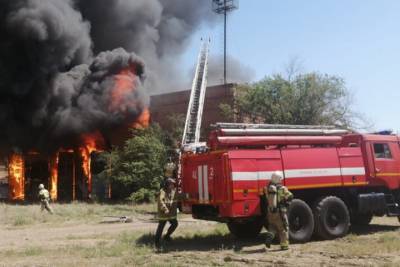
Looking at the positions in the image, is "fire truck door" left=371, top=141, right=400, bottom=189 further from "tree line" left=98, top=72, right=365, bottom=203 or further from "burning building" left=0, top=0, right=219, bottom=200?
"burning building" left=0, top=0, right=219, bottom=200

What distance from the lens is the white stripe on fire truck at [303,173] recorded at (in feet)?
32.1

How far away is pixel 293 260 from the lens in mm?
8234

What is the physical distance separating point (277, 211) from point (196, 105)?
18.4 meters

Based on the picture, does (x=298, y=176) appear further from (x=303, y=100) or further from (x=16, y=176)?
(x=16, y=176)

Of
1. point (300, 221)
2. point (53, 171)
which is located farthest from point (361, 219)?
point (53, 171)

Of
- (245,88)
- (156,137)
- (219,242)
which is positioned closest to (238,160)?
(219,242)

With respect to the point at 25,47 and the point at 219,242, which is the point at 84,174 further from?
the point at 219,242

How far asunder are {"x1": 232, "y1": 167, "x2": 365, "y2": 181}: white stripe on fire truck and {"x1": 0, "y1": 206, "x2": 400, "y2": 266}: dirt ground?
139cm

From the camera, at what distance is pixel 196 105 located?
27406mm

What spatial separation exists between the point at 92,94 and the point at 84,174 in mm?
5110

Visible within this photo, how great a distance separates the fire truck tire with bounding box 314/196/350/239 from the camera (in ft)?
34.5

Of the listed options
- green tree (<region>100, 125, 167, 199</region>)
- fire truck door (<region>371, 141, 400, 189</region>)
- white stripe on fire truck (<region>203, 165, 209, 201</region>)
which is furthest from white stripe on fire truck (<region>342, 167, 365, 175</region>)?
green tree (<region>100, 125, 167, 199</region>)

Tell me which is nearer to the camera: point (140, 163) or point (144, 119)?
point (140, 163)

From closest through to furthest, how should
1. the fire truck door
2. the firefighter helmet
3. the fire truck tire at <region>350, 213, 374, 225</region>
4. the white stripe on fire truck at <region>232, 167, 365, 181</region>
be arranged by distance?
the firefighter helmet → the white stripe on fire truck at <region>232, 167, 365, 181</region> → the fire truck door → the fire truck tire at <region>350, 213, 374, 225</region>
